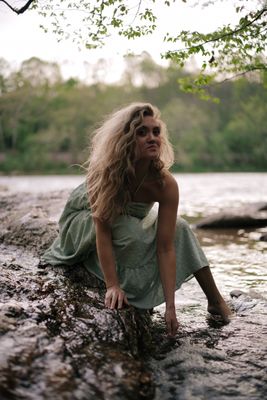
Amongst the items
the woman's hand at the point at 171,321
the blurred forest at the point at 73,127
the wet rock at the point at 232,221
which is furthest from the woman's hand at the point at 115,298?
the blurred forest at the point at 73,127

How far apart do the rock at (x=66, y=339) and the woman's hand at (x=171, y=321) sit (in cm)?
15

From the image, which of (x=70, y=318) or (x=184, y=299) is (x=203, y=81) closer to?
(x=184, y=299)

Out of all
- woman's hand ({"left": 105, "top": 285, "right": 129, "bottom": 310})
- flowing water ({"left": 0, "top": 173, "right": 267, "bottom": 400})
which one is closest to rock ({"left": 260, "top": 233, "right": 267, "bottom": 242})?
flowing water ({"left": 0, "top": 173, "right": 267, "bottom": 400})

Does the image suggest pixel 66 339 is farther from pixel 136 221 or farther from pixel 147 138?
pixel 147 138

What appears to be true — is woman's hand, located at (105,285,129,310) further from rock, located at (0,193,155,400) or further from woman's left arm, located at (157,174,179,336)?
woman's left arm, located at (157,174,179,336)

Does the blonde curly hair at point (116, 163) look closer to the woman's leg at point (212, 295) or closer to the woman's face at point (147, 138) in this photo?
the woman's face at point (147, 138)

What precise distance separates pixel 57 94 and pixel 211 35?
5415 cm

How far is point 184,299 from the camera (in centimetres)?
445

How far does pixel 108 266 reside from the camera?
10.2 feet

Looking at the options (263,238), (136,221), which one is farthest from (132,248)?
(263,238)

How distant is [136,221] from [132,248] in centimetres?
20

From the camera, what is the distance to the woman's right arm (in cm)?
300

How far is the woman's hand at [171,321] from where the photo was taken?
3.13 m

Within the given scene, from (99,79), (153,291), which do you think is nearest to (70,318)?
(153,291)
